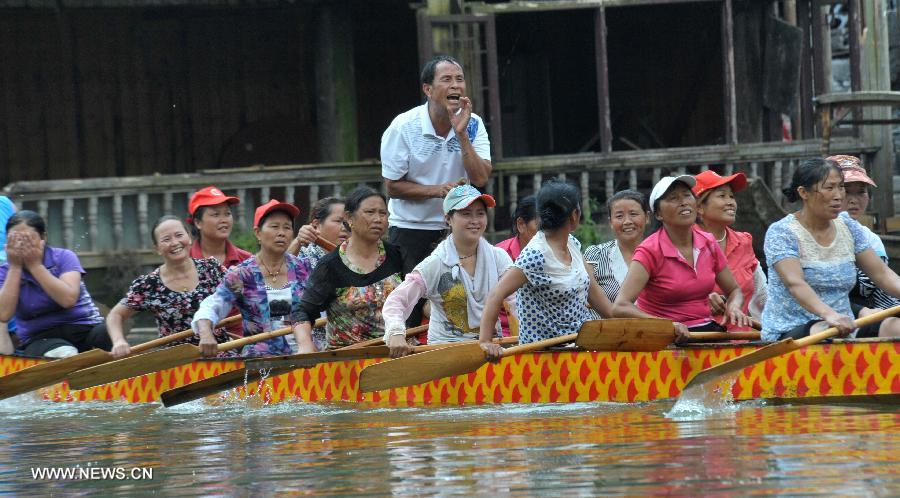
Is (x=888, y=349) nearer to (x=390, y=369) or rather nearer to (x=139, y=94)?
(x=390, y=369)

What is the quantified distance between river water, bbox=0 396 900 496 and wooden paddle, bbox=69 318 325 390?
641 mm

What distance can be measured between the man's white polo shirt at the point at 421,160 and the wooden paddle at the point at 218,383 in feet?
2.18

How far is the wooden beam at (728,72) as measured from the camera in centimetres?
1343

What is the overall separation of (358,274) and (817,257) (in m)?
2.29

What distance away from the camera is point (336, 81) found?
14.1 m

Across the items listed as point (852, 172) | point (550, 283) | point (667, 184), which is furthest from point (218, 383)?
point (852, 172)

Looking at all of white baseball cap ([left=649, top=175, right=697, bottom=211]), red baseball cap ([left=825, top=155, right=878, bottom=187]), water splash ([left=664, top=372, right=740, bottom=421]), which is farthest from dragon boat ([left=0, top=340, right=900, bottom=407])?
red baseball cap ([left=825, top=155, right=878, bottom=187])

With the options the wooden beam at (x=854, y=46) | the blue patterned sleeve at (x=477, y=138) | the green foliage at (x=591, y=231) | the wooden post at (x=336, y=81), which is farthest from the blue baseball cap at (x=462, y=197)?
the wooden beam at (x=854, y=46)

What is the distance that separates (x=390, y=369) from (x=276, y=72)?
30.6 feet

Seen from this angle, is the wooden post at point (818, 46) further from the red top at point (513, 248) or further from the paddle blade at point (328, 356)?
the paddle blade at point (328, 356)

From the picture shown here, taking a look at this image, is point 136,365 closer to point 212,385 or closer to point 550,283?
point 212,385

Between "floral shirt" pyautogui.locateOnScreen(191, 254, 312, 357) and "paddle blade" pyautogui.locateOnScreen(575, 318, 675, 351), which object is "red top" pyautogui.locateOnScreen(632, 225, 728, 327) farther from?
"floral shirt" pyautogui.locateOnScreen(191, 254, 312, 357)

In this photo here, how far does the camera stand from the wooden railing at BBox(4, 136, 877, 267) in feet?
43.3

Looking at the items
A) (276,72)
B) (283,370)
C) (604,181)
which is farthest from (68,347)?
(276,72)
